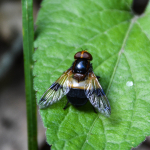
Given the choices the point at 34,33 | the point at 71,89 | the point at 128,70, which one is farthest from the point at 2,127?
the point at 128,70

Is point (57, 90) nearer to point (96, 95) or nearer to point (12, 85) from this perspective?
point (96, 95)

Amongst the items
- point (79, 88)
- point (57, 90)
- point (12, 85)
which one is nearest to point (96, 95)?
point (79, 88)

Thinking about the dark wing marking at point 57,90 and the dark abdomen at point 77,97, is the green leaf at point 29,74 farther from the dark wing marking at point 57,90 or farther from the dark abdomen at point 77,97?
the dark abdomen at point 77,97

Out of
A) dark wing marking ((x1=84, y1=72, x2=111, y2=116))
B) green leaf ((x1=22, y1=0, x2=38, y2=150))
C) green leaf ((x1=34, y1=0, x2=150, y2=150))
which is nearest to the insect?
dark wing marking ((x1=84, y1=72, x2=111, y2=116))

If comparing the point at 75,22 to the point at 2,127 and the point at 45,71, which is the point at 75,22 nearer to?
the point at 45,71

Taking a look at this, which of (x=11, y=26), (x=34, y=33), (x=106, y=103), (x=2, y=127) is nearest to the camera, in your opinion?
(x=106, y=103)

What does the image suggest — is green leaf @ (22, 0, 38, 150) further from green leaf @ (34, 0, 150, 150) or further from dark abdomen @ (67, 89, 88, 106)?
dark abdomen @ (67, 89, 88, 106)
